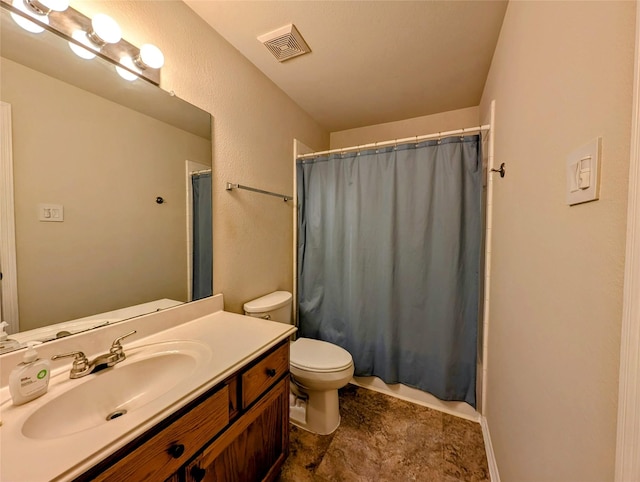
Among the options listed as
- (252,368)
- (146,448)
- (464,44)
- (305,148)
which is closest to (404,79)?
(464,44)

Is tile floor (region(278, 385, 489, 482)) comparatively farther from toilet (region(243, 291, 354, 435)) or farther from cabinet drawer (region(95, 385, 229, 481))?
cabinet drawer (region(95, 385, 229, 481))

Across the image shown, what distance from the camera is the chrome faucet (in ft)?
2.54

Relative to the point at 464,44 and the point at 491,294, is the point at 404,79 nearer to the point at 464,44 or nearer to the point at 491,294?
the point at 464,44

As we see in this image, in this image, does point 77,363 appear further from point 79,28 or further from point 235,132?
point 235,132

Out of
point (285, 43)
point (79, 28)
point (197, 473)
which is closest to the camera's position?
point (197, 473)

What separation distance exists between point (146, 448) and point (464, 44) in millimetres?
2223

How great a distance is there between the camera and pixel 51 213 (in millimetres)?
816

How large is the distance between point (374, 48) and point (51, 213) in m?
1.74

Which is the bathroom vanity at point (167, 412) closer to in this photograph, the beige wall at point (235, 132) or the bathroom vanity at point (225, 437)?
the bathroom vanity at point (225, 437)

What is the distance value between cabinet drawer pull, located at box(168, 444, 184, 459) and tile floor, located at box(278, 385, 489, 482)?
0.82m

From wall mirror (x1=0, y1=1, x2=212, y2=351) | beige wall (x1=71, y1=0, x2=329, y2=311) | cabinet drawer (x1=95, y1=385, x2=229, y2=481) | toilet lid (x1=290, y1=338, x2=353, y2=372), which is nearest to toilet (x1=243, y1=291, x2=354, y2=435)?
toilet lid (x1=290, y1=338, x2=353, y2=372)

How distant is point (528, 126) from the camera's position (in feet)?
2.82

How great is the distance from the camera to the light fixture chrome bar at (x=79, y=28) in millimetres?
798

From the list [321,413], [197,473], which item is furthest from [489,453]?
[197,473]
